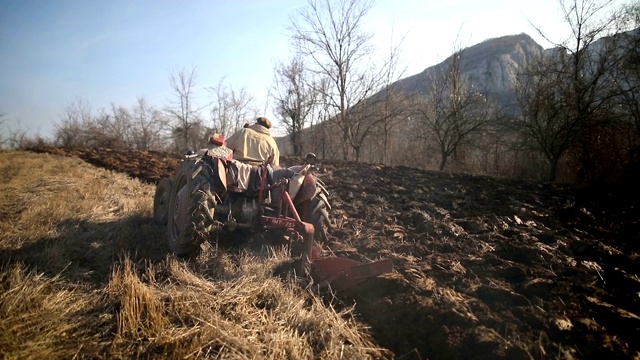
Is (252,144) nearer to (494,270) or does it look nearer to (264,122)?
(264,122)

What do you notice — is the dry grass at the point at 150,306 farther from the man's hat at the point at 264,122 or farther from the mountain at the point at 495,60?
the mountain at the point at 495,60

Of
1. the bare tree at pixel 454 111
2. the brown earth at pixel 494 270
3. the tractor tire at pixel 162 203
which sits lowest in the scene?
the brown earth at pixel 494 270

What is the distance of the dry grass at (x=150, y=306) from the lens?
7.88 feet

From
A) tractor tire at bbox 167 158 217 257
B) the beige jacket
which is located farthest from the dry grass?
the beige jacket

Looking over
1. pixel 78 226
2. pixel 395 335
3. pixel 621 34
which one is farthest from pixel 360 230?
pixel 621 34

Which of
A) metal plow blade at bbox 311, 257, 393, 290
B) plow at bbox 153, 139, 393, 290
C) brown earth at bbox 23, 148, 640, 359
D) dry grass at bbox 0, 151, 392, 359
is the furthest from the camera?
plow at bbox 153, 139, 393, 290

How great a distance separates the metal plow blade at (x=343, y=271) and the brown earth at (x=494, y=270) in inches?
4.7

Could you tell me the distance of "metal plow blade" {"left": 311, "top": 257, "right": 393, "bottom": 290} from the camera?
129 inches

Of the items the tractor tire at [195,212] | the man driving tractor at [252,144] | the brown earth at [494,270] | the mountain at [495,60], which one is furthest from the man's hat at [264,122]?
the mountain at [495,60]

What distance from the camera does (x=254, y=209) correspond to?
4188 millimetres

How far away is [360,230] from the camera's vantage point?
5461 mm

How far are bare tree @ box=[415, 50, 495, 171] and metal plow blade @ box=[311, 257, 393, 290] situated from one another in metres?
13.7

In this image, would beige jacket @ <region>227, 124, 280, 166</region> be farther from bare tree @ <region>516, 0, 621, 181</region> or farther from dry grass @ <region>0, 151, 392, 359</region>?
bare tree @ <region>516, 0, 621, 181</region>

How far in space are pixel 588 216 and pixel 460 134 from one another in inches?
403
